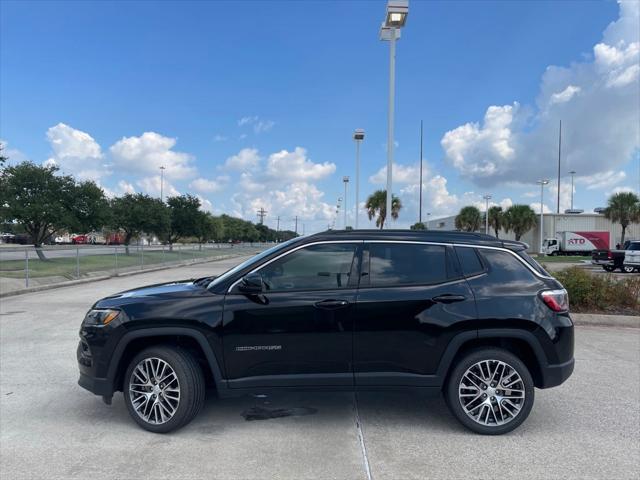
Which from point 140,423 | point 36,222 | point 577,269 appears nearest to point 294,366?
point 140,423

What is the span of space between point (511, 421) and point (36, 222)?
2517cm

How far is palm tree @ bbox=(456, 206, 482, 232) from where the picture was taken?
216 ft

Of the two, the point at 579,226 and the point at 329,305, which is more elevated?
the point at 579,226

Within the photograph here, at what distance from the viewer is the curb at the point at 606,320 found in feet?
28.1

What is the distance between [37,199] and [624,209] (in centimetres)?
5724

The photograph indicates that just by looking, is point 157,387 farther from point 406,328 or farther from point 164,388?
point 406,328

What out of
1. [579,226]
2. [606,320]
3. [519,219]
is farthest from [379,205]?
[606,320]

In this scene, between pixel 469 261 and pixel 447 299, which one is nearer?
pixel 447 299

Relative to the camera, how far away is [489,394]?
12.9ft

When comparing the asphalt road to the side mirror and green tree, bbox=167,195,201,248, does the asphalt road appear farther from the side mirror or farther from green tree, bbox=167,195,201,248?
green tree, bbox=167,195,201,248

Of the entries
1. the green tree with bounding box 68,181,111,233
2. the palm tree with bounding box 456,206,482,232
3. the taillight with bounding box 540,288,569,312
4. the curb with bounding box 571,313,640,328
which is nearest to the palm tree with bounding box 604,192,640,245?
the palm tree with bounding box 456,206,482,232

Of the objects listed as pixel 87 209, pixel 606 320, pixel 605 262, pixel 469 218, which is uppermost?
pixel 469 218

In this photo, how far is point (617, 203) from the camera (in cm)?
5169

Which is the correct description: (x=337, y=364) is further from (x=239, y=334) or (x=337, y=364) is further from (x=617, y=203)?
(x=617, y=203)
